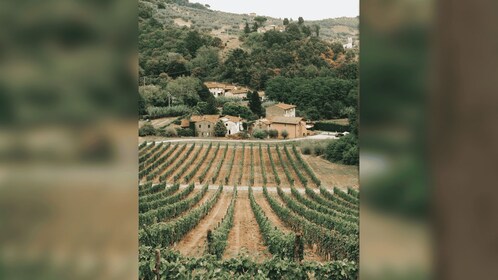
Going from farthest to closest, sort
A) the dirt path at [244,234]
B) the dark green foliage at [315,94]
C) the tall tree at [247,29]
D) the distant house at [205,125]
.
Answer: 1. the tall tree at [247,29]
2. the dark green foliage at [315,94]
3. the distant house at [205,125]
4. the dirt path at [244,234]

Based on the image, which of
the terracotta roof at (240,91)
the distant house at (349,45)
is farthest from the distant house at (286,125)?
the distant house at (349,45)

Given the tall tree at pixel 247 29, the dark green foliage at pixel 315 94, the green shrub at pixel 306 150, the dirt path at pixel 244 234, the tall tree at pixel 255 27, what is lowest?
the dirt path at pixel 244 234

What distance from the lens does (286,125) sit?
1135 centimetres

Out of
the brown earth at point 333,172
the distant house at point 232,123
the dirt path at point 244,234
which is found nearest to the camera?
the dirt path at point 244,234

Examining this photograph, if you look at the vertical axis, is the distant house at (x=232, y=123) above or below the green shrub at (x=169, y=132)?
above

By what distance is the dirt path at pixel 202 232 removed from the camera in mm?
8174

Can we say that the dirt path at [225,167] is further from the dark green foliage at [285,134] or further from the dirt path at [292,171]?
the dark green foliage at [285,134]

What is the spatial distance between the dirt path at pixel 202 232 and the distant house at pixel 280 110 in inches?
84.3

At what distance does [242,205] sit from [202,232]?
3.93 ft

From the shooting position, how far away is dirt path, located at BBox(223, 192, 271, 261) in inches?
327

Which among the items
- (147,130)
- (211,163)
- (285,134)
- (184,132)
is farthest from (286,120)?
(147,130)

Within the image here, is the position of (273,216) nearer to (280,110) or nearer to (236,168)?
(236,168)

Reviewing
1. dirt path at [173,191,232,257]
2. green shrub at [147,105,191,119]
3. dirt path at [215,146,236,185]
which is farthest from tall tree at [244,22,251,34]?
dirt path at [173,191,232,257]
